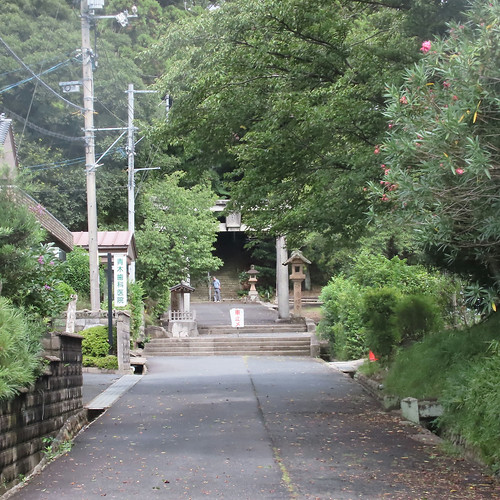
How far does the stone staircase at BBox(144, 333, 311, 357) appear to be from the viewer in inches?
1073

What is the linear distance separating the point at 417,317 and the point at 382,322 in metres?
0.84

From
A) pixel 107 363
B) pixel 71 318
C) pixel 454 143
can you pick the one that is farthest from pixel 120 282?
pixel 454 143

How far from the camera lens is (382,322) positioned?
44.7 feet

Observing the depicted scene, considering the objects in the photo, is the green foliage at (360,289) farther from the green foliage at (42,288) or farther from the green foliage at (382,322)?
the green foliage at (42,288)

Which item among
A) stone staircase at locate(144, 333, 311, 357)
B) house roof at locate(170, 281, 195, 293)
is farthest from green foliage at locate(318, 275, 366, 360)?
house roof at locate(170, 281, 195, 293)

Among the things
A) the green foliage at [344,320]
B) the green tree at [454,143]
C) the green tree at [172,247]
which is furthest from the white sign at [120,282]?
the green tree at [454,143]

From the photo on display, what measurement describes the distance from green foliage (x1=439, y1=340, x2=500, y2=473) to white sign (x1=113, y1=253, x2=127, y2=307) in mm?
17458

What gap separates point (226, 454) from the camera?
804 cm

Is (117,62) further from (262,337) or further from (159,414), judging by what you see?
(159,414)

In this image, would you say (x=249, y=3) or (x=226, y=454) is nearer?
(x=226, y=454)

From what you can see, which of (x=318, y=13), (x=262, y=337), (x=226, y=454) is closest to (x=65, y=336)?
(x=226, y=454)

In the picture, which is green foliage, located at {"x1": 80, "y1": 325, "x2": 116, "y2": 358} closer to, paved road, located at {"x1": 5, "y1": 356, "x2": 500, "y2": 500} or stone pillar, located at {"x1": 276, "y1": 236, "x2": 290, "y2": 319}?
paved road, located at {"x1": 5, "y1": 356, "x2": 500, "y2": 500}

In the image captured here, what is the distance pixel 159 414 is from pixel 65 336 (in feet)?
7.48

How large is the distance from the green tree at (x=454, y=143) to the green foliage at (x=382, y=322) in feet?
19.7
